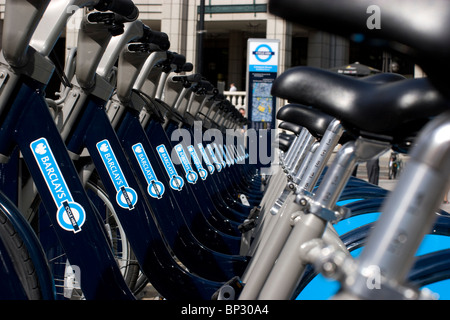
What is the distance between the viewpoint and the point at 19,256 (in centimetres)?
187

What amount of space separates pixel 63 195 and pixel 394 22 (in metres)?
1.58

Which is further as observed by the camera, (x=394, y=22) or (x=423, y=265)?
(x=423, y=265)

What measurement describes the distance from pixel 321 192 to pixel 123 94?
2140mm

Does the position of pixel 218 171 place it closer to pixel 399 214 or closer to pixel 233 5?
pixel 399 214

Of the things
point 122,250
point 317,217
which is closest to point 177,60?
point 122,250

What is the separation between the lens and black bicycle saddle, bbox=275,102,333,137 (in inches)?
89.6

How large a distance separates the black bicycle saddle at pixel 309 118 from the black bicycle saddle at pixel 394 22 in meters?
1.31

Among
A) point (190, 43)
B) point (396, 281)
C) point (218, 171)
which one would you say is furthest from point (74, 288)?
point (190, 43)

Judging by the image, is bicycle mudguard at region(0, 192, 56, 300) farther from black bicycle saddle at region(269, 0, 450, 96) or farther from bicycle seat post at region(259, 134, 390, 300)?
black bicycle saddle at region(269, 0, 450, 96)

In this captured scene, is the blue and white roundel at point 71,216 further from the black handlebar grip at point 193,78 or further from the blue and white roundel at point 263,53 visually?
the blue and white roundel at point 263,53

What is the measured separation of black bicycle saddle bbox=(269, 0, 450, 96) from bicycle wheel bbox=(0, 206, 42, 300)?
4.01 ft

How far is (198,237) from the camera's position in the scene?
3.88 m
